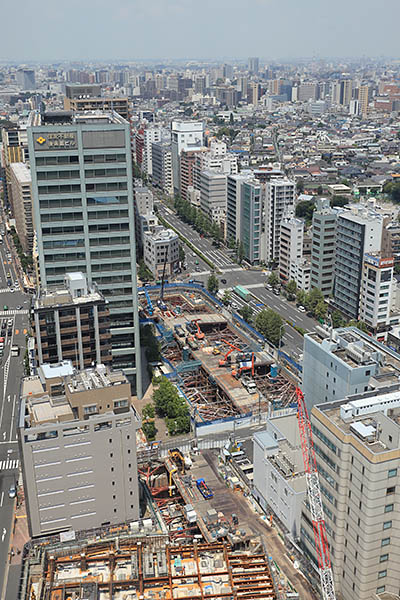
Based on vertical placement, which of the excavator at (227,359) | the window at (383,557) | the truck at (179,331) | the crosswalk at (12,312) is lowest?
the crosswalk at (12,312)

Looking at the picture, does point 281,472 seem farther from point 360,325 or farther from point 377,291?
point 377,291

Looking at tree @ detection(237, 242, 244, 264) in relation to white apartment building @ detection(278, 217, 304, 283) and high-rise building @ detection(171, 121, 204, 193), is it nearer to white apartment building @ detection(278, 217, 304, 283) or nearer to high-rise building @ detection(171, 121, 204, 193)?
white apartment building @ detection(278, 217, 304, 283)

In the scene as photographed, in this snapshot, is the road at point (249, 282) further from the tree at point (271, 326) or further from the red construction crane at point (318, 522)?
the red construction crane at point (318, 522)

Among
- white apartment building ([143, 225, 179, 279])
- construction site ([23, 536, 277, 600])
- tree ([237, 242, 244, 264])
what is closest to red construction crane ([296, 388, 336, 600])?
construction site ([23, 536, 277, 600])

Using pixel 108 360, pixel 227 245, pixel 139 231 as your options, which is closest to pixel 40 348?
pixel 108 360

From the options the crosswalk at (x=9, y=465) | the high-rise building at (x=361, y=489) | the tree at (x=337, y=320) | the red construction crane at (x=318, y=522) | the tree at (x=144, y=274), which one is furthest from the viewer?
the tree at (x=144, y=274)

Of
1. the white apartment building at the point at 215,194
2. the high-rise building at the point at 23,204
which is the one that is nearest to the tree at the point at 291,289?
the white apartment building at the point at 215,194

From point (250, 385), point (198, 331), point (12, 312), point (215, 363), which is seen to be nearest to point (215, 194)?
point (12, 312)
